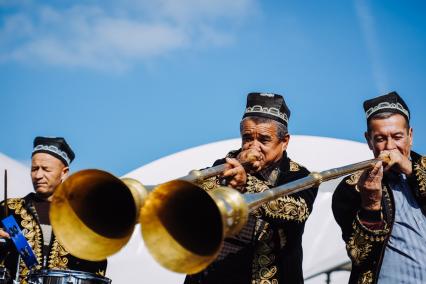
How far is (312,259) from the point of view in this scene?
1119 centimetres

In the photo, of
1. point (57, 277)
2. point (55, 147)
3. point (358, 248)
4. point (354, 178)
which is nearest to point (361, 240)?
point (358, 248)

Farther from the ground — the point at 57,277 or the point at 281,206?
the point at 281,206

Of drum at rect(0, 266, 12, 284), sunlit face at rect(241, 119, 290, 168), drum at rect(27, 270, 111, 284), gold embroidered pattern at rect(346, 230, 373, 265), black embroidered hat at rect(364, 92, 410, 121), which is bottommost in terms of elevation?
gold embroidered pattern at rect(346, 230, 373, 265)

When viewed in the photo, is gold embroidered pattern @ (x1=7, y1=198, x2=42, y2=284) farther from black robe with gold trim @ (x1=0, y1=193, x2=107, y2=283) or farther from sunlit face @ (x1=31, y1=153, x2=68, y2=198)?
sunlit face @ (x1=31, y1=153, x2=68, y2=198)

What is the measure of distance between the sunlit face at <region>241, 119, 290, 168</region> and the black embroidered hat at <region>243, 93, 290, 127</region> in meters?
0.10

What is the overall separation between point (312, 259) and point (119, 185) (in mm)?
8065

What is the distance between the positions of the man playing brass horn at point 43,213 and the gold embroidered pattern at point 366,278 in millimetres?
2489

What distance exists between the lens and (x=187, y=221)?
3.47m

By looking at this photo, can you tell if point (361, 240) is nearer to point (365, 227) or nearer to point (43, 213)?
point (365, 227)

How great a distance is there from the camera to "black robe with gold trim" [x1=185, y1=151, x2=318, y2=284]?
4344 mm

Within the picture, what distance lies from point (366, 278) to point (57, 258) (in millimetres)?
2811

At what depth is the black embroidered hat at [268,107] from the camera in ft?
15.6

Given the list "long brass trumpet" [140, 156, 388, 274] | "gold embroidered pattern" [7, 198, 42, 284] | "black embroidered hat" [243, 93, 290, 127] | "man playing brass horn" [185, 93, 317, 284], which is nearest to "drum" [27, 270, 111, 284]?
"gold embroidered pattern" [7, 198, 42, 284]

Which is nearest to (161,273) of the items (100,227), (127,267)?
(127,267)
